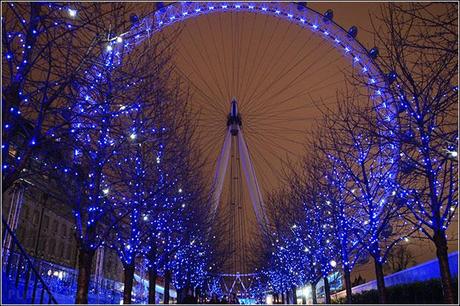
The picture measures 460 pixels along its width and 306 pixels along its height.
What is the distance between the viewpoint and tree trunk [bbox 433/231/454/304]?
44.1ft

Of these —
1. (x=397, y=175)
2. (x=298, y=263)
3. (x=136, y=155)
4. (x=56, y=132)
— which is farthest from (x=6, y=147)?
(x=298, y=263)

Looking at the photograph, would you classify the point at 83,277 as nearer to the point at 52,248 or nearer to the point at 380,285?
the point at 380,285

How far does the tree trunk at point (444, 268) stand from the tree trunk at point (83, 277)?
1081 cm

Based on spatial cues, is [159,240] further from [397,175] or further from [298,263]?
[298,263]

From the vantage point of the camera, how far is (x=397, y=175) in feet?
67.8

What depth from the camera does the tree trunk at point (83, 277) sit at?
14.6 metres

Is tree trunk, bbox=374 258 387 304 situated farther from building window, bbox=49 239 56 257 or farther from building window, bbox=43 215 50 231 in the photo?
building window, bbox=49 239 56 257

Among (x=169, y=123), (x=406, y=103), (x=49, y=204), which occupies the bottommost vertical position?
(x=406, y=103)

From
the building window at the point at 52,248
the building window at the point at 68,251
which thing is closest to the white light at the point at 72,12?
the building window at the point at 52,248

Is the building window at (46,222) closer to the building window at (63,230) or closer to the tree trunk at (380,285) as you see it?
the building window at (63,230)

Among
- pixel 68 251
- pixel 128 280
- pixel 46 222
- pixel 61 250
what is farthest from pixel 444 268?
pixel 68 251

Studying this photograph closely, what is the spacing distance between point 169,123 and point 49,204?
141 ft

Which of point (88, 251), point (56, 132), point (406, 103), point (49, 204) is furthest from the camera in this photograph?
point (49, 204)

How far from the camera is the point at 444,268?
13.9 meters
